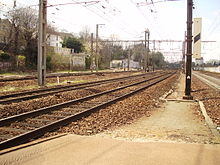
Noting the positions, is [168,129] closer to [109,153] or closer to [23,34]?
[109,153]

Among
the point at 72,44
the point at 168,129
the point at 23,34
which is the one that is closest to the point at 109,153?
the point at 168,129

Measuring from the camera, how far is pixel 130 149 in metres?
5.59

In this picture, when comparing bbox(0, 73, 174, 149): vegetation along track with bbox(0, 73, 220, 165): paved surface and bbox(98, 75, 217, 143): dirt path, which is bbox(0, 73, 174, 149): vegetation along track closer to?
bbox(0, 73, 220, 165): paved surface

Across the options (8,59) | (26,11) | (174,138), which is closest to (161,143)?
(174,138)

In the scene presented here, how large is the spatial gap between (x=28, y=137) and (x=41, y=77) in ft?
49.5

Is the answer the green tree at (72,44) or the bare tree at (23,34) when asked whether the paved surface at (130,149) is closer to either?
the bare tree at (23,34)

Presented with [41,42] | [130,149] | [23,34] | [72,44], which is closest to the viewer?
[130,149]

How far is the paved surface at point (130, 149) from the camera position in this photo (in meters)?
4.84

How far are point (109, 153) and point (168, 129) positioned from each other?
3.09 metres

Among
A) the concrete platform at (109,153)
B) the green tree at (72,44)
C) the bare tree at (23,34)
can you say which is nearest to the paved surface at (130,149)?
the concrete platform at (109,153)

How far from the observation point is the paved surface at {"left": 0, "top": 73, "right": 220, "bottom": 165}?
4.84 meters

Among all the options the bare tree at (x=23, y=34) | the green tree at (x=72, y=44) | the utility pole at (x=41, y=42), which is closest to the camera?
the utility pole at (x=41, y=42)

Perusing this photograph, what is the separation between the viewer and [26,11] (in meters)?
47.4

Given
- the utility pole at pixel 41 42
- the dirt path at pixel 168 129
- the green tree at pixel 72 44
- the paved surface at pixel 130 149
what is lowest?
the dirt path at pixel 168 129
